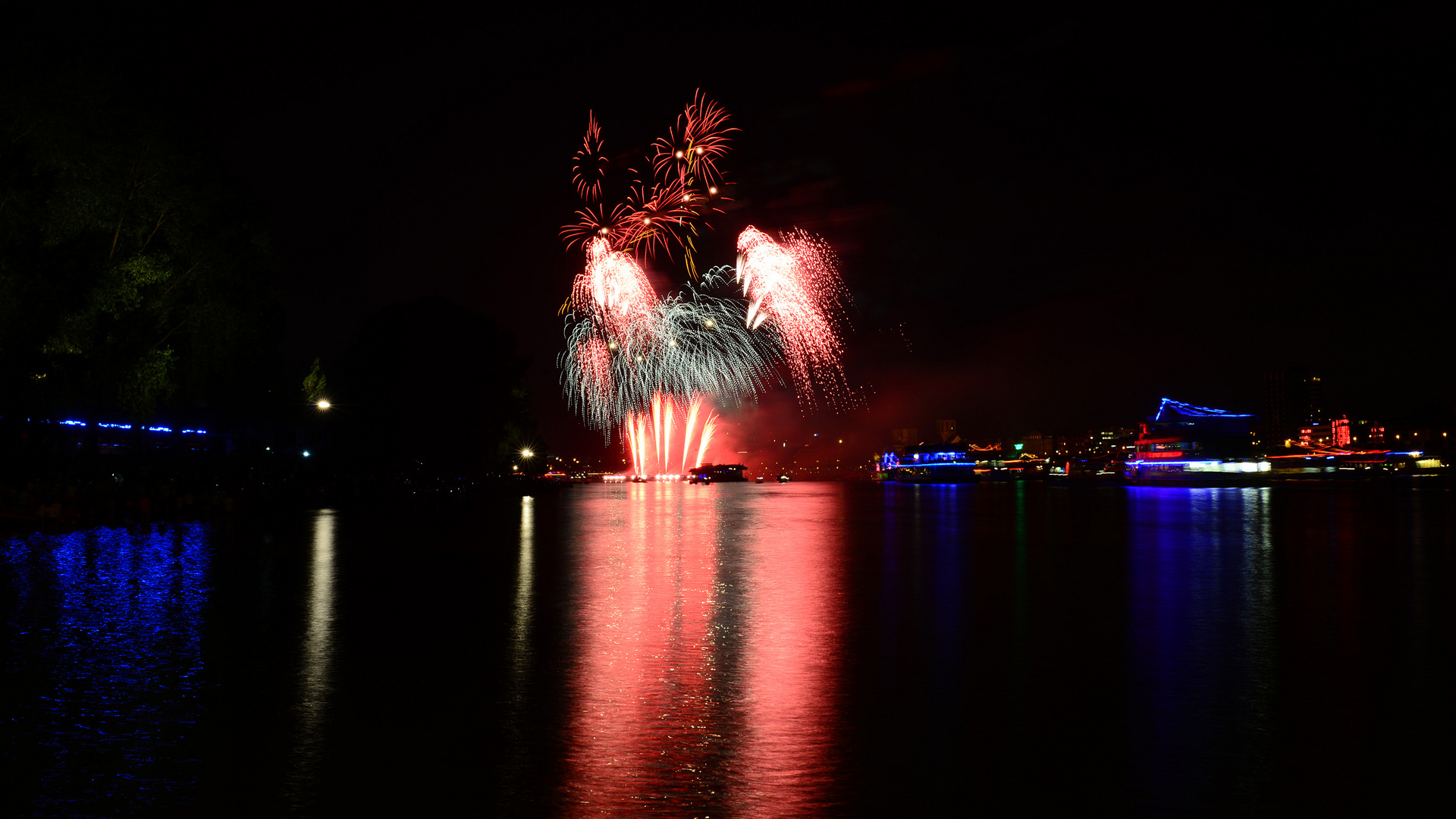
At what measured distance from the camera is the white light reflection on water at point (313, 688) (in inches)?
224

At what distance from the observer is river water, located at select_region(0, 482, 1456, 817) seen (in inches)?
217

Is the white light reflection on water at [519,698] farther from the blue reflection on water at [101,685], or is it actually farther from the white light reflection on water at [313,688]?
the blue reflection on water at [101,685]

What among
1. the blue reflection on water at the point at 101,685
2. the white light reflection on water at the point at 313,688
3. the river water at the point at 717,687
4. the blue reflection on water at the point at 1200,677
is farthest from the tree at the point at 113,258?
the blue reflection on water at the point at 1200,677

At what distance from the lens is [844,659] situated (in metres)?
9.05

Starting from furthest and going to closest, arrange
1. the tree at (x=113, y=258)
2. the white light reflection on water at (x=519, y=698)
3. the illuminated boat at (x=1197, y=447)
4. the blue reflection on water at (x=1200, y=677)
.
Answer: the illuminated boat at (x=1197, y=447) < the tree at (x=113, y=258) < the blue reflection on water at (x=1200, y=677) < the white light reflection on water at (x=519, y=698)

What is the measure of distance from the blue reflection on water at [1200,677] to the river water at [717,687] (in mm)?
40

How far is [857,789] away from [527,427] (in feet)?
329

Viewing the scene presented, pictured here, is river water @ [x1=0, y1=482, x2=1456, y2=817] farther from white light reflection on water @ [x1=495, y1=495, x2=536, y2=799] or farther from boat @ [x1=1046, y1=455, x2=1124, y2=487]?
boat @ [x1=1046, y1=455, x2=1124, y2=487]

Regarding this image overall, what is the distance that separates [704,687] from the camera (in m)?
7.95

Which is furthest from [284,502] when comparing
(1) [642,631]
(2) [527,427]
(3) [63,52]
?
(2) [527,427]

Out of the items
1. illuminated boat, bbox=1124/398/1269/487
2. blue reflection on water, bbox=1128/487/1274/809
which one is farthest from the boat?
blue reflection on water, bbox=1128/487/1274/809

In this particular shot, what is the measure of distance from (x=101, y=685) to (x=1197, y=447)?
141945 mm

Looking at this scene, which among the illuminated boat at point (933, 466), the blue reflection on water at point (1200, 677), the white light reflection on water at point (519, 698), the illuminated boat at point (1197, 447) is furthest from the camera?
the illuminated boat at point (933, 466)

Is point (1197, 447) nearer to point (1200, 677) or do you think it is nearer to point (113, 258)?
point (113, 258)
